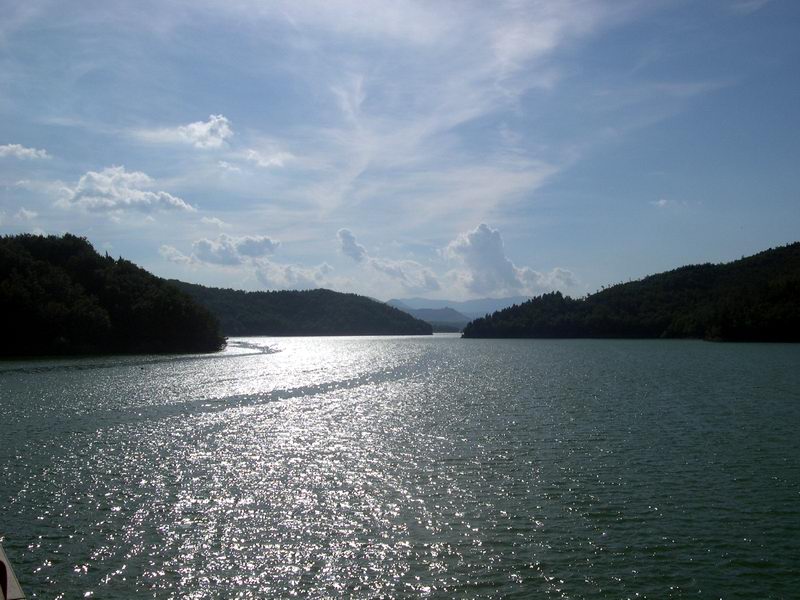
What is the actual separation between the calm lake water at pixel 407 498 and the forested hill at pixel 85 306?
4283 centimetres

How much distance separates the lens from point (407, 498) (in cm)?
1622

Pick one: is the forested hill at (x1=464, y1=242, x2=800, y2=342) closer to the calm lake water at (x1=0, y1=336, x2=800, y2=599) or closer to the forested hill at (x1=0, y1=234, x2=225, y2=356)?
the calm lake water at (x1=0, y1=336, x2=800, y2=599)

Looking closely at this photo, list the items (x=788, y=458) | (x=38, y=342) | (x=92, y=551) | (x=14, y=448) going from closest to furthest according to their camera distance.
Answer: (x=92, y=551), (x=788, y=458), (x=14, y=448), (x=38, y=342)

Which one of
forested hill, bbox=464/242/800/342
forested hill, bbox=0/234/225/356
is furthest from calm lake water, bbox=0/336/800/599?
forested hill, bbox=464/242/800/342

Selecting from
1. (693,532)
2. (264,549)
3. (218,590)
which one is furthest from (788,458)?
(218,590)

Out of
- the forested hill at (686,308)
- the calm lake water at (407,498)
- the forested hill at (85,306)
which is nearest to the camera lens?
the calm lake water at (407,498)

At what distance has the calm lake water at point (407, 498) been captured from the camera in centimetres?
1148

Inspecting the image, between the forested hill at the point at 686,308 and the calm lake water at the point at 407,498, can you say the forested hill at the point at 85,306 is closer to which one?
the calm lake water at the point at 407,498

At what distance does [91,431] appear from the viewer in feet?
86.2

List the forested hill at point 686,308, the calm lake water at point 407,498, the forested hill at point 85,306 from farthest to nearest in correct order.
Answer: the forested hill at point 686,308 → the forested hill at point 85,306 → the calm lake water at point 407,498

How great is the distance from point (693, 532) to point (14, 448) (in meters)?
20.9

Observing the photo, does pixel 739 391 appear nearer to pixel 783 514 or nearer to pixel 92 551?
pixel 783 514

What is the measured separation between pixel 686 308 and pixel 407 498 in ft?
455

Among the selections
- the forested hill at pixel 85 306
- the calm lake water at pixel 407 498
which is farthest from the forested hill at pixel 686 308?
the forested hill at pixel 85 306
